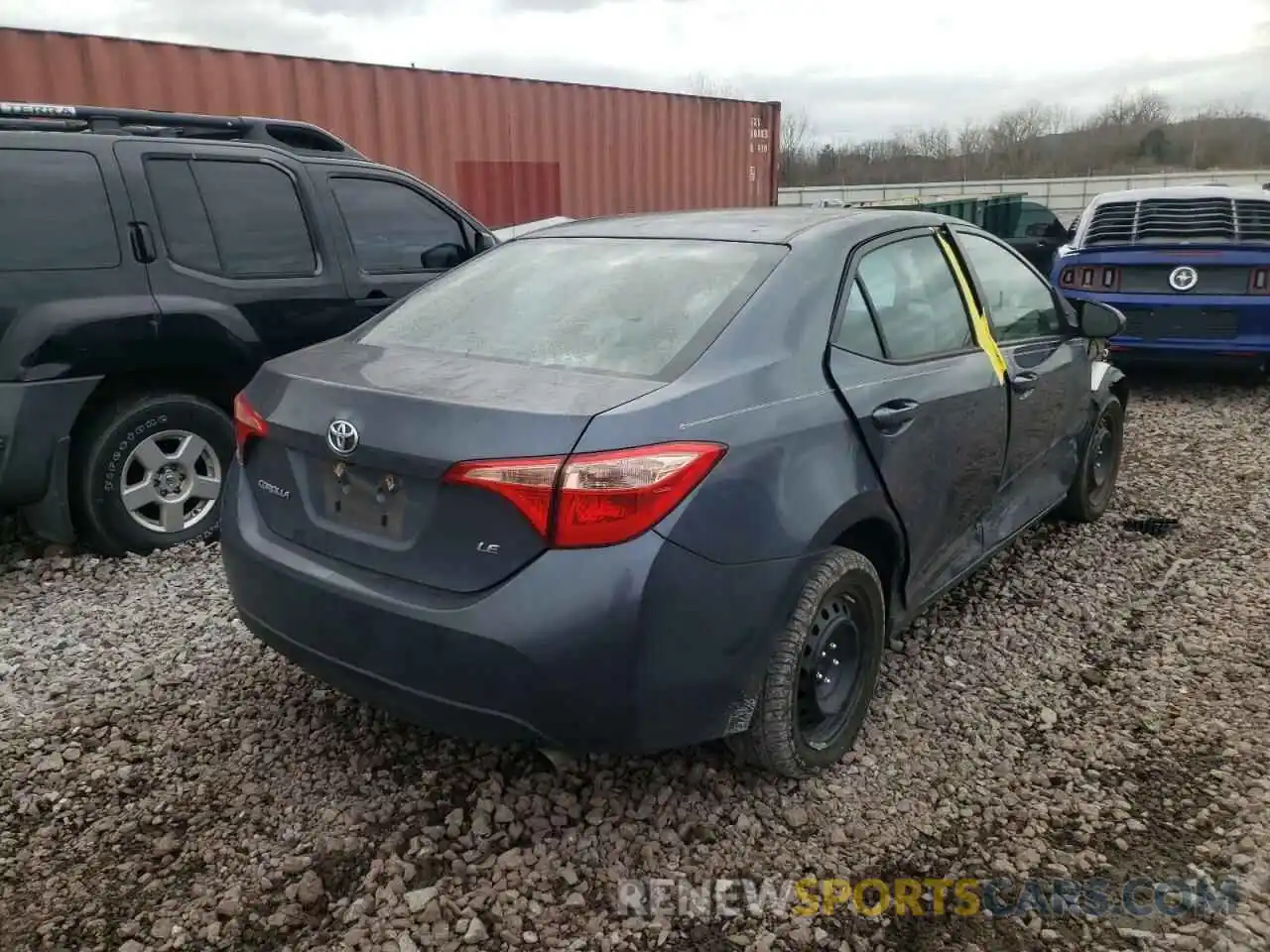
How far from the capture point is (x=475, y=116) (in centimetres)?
973

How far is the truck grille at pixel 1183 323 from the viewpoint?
23.4 feet

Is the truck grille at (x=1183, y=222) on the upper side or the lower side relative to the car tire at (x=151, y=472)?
upper

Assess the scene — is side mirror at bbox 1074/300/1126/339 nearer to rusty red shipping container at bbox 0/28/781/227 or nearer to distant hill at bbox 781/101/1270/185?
rusty red shipping container at bbox 0/28/781/227

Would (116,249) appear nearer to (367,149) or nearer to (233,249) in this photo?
(233,249)

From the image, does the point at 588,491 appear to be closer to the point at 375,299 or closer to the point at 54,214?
the point at 54,214

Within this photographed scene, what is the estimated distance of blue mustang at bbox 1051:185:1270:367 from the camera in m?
7.04

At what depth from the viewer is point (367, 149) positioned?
8969 mm

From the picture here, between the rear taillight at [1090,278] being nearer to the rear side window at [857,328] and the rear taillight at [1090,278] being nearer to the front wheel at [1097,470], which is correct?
the front wheel at [1097,470]

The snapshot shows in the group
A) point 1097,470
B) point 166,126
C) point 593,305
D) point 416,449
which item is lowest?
point 1097,470

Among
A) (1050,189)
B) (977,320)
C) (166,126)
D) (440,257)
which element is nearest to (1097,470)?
(977,320)

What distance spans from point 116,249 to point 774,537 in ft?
10.7

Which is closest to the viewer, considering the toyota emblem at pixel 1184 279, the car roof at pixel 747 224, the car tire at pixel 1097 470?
the car roof at pixel 747 224

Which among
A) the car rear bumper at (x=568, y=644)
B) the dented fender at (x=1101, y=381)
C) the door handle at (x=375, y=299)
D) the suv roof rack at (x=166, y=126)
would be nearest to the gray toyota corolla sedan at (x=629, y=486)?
the car rear bumper at (x=568, y=644)

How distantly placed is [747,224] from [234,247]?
268 centimetres
